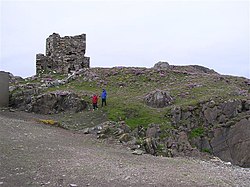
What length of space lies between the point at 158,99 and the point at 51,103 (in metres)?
7.56

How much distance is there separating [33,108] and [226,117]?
13136 millimetres

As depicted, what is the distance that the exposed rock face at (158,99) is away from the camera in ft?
89.1

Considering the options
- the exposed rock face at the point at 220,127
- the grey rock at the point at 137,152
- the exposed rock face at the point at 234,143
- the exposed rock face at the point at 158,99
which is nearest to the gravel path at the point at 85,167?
the grey rock at the point at 137,152

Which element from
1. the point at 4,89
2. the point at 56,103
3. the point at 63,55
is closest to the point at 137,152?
the point at 56,103

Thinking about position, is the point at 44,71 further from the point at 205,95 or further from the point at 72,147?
the point at 72,147

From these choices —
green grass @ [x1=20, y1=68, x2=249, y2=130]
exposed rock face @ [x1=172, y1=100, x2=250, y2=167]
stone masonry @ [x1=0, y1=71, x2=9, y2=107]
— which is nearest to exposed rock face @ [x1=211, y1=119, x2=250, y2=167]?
exposed rock face @ [x1=172, y1=100, x2=250, y2=167]

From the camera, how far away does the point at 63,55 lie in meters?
39.8

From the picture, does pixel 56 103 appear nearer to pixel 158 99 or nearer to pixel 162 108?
pixel 158 99

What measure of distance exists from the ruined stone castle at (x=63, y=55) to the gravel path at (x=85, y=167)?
70.2 ft

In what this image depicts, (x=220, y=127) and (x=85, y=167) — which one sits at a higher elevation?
(x=220, y=127)

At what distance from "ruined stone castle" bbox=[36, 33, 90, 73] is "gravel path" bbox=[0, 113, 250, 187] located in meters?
21.4

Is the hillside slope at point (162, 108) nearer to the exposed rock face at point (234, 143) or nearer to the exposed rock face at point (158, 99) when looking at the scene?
the exposed rock face at point (234, 143)

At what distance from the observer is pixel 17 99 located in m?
29.2

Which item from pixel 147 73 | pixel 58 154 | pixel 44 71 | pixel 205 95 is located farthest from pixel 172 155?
pixel 44 71
